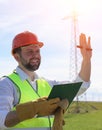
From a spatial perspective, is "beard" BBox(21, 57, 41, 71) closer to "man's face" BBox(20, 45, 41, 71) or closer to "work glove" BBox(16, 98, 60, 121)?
"man's face" BBox(20, 45, 41, 71)

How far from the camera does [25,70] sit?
7.11 meters

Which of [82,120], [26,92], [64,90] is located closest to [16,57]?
[26,92]

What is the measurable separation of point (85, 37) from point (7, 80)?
1290 millimetres

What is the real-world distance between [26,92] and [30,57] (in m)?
0.42

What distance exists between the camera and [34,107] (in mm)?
6395

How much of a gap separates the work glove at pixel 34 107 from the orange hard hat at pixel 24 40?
2.93 feet

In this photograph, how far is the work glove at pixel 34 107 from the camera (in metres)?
6.40

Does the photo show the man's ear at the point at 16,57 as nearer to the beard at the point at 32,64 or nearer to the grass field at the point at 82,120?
the beard at the point at 32,64

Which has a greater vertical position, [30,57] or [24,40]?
[24,40]

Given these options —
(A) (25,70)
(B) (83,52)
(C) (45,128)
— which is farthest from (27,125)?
(B) (83,52)

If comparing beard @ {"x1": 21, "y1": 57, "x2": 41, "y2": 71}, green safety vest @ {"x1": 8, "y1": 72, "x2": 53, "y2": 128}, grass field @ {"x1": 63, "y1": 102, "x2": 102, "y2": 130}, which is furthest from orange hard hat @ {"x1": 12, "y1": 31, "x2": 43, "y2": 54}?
grass field @ {"x1": 63, "y1": 102, "x2": 102, "y2": 130}

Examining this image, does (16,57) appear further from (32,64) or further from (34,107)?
(34,107)

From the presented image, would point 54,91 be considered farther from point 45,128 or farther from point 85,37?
point 85,37

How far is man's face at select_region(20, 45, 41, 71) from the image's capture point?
23.0 ft
